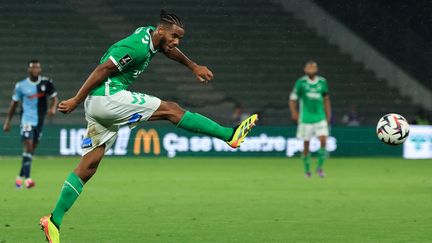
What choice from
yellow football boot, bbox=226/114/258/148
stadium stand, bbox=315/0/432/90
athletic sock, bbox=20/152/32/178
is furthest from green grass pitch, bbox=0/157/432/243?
stadium stand, bbox=315/0/432/90

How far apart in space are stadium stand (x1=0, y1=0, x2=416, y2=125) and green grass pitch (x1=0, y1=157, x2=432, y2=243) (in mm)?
6276

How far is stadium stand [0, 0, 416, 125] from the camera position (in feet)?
91.2

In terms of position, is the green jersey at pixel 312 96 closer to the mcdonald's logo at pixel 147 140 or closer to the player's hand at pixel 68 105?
the mcdonald's logo at pixel 147 140

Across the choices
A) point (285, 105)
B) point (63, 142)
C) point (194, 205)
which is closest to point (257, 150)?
point (285, 105)

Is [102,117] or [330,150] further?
[330,150]

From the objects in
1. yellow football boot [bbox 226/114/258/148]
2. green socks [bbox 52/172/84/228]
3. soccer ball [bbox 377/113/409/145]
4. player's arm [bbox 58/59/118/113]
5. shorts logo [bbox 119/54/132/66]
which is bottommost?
green socks [bbox 52/172/84/228]

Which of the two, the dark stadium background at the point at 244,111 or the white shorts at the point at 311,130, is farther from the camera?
the white shorts at the point at 311,130

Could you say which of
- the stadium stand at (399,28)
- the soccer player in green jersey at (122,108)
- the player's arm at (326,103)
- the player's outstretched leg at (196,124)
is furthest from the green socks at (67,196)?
the stadium stand at (399,28)

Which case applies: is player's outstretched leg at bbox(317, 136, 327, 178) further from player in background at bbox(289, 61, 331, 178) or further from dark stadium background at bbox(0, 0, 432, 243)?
dark stadium background at bbox(0, 0, 432, 243)

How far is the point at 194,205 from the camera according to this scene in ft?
42.0

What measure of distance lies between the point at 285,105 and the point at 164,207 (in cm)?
1509

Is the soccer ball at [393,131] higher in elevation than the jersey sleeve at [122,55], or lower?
lower

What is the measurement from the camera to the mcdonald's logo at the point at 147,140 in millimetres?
24333

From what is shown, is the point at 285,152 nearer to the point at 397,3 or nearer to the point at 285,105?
the point at 285,105
